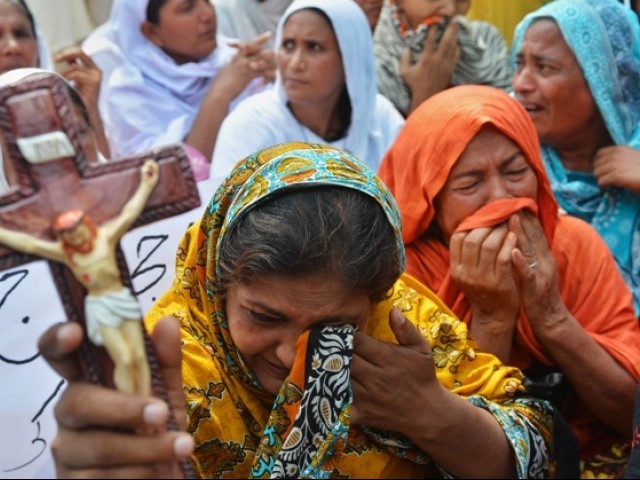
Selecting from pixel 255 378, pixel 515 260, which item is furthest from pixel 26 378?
pixel 515 260

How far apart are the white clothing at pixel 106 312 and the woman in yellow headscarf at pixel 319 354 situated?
51cm

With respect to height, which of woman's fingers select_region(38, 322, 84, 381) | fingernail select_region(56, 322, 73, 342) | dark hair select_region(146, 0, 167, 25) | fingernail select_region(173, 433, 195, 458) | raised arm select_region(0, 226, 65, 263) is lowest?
dark hair select_region(146, 0, 167, 25)

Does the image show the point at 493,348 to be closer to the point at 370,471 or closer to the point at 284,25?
the point at 370,471

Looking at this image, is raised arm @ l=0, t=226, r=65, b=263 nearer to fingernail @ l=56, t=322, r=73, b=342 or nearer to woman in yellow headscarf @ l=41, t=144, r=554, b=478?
fingernail @ l=56, t=322, r=73, b=342

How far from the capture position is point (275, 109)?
3.88 metres

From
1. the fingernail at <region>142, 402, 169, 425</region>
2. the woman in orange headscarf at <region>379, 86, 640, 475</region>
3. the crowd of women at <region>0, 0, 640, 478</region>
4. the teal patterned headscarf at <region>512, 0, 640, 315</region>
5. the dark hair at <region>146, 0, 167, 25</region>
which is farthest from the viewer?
the dark hair at <region>146, 0, 167, 25</region>

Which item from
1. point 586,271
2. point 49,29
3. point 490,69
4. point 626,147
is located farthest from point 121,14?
point 586,271

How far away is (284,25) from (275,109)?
1.18ft

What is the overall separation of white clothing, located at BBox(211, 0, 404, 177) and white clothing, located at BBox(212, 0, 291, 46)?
100 cm

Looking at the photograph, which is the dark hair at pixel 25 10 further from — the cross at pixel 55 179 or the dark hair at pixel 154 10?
the cross at pixel 55 179

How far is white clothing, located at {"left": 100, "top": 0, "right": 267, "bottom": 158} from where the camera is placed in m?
4.34

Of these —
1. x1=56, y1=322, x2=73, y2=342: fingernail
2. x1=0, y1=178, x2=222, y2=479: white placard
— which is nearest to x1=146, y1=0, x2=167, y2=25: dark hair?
x1=0, y1=178, x2=222, y2=479: white placard

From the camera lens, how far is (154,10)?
4.55 m

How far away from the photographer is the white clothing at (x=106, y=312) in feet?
4.20
